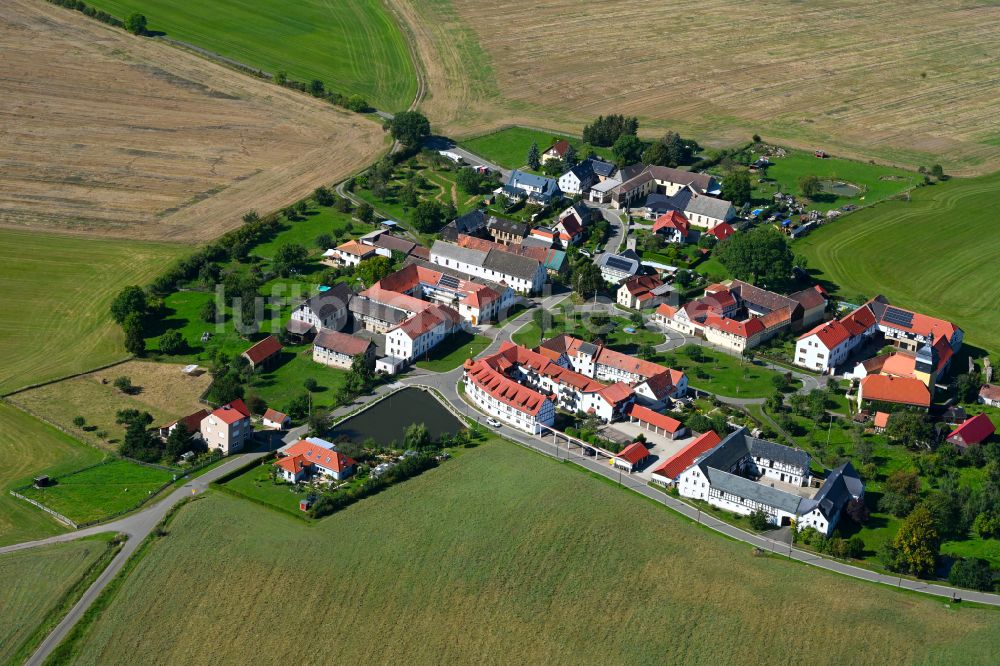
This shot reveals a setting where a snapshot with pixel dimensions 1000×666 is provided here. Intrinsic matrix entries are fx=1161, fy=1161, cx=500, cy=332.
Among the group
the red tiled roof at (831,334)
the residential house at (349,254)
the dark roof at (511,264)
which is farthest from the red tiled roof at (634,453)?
the residential house at (349,254)

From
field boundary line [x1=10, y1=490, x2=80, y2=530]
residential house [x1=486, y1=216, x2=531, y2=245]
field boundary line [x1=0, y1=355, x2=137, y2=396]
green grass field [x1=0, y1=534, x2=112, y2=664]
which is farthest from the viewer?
residential house [x1=486, y1=216, x2=531, y2=245]

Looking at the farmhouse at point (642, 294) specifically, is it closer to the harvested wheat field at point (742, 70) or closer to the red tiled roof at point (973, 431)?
the red tiled roof at point (973, 431)

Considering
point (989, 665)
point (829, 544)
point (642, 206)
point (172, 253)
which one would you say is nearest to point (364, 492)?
point (829, 544)

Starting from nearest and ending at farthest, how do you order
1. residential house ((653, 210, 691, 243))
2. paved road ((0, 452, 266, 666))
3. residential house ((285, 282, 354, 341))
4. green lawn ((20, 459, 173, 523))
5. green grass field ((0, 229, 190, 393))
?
paved road ((0, 452, 266, 666))
green lawn ((20, 459, 173, 523))
green grass field ((0, 229, 190, 393))
residential house ((285, 282, 354, 341))
residential house ((653, 210, 691, 243))

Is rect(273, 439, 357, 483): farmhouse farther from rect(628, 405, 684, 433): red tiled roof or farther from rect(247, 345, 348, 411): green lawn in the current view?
rect(628, 405, 684, 433): red tiled roof

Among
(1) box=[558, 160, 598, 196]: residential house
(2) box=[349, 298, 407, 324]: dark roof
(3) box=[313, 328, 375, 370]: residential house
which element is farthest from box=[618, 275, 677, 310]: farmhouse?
(1) box=[558, 160, 598, 196]: residential house

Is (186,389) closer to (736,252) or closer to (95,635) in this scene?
(95,635)

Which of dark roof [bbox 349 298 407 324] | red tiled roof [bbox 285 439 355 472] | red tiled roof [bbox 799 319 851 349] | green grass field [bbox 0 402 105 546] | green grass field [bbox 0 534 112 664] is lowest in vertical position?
green grass field [bbox 0 402 105 546]

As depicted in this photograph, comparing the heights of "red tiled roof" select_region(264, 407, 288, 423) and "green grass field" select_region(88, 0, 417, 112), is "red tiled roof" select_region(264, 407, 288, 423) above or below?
below
